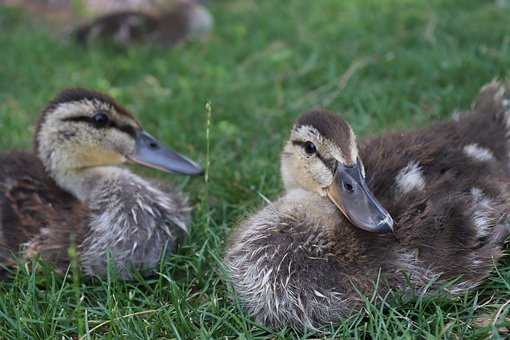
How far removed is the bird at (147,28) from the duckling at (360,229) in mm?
3714

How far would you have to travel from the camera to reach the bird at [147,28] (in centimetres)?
596

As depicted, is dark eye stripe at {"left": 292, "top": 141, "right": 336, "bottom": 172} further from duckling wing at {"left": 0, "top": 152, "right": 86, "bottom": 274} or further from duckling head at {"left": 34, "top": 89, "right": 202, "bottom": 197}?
duckling wing at {"left": 0, "top": 152, "right": 86, "bottom": 274}

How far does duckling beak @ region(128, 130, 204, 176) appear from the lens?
3025 mm

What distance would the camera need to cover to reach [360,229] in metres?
2.26

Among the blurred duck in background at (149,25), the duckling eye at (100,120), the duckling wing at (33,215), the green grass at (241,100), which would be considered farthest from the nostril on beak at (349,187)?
the blurred duck in background at (149,25)

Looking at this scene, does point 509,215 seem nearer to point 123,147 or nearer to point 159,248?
point 159,248

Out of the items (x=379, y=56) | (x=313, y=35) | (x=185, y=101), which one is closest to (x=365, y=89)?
(x=379, y=56)

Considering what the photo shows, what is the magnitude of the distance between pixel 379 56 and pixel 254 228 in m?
2.59

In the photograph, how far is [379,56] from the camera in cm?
462

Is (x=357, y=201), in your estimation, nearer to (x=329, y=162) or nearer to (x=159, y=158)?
(x=329, y=162)

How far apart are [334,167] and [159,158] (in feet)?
3.23

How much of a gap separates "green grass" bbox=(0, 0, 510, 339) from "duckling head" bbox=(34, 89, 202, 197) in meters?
0.33

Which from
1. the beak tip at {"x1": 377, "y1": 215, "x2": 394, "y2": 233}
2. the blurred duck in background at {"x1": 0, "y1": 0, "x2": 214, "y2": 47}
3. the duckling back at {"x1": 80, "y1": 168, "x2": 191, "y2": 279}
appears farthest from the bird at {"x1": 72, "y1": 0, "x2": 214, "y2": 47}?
the beak tip at {"x1": 377, "y1": 215, "x2": 394, "y2": 233}

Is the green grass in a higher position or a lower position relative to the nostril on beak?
lower
